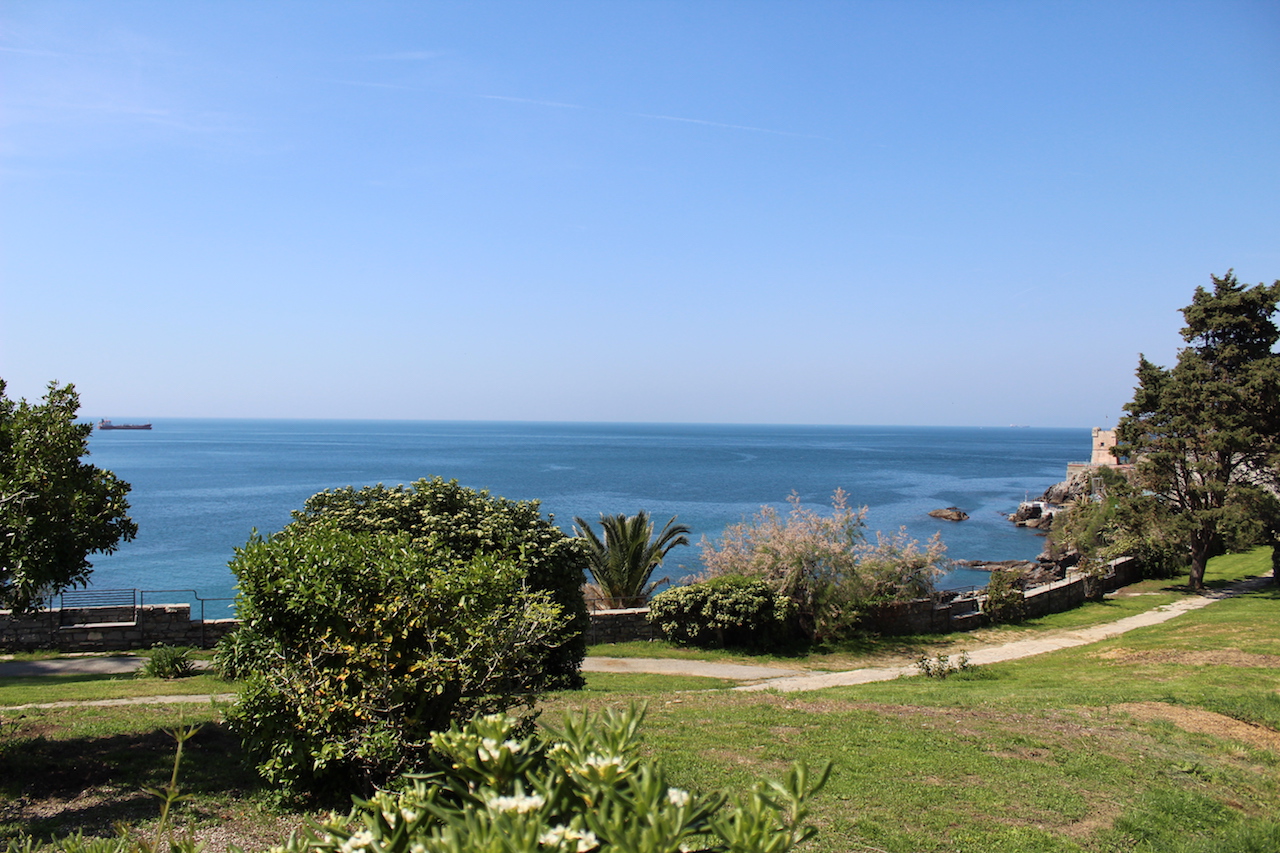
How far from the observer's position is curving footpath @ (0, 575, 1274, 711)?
578 inches

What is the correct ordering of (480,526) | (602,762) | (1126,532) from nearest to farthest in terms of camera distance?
(602,762), (480,526), (1126,532)

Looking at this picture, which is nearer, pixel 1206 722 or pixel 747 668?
pixel 1206 722

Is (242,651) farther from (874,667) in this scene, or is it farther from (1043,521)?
(1043,521)

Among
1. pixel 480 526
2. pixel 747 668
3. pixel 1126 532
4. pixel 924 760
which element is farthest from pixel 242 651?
pixel 1126 532

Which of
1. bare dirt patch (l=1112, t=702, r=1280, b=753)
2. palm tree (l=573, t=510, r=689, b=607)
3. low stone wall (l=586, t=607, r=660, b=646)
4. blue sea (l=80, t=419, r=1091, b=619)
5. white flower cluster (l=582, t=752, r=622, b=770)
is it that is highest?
white flower cluster (l=582, t=752, r=622, b=770)

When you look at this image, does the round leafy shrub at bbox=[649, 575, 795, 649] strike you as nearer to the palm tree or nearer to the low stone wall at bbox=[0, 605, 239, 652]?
the palm tree

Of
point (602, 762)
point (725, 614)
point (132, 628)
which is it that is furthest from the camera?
point (725, 614)

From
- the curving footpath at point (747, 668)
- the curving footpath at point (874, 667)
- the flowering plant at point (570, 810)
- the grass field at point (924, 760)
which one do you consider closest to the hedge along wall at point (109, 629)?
the curving footpath at point (747, 668)

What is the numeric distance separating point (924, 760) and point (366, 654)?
5.97 metres

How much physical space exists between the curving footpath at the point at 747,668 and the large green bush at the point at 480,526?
376 centimetres

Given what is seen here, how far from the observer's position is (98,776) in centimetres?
764

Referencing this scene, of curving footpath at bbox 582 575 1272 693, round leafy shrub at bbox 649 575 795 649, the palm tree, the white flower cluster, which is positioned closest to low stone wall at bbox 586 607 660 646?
round leafy shrub at bbox 649 575 795 649

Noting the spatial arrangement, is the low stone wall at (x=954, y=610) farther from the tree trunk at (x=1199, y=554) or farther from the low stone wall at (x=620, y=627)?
the low stone wall at (x=620, y=627)

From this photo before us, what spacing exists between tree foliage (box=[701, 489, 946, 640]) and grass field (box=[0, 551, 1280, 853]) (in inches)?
321
